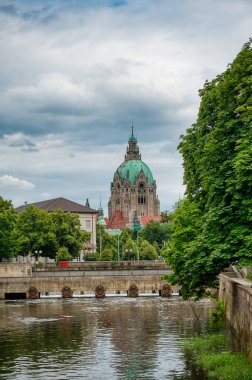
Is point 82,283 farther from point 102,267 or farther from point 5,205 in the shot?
point 5,205

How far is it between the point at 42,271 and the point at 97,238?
83.5 meters

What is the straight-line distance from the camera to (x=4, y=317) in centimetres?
5859

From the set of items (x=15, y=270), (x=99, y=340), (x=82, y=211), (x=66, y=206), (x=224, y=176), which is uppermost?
(x=66, y=206)

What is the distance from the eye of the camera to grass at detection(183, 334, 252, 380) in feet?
92.4

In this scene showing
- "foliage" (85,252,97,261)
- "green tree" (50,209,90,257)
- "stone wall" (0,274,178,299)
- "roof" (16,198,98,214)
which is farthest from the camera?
"roof" (16,198,98,214)

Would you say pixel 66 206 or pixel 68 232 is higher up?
pixel 66 206

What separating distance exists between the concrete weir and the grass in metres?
48.7

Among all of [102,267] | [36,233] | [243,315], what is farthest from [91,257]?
[243,315]

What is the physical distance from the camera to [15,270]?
95375mm

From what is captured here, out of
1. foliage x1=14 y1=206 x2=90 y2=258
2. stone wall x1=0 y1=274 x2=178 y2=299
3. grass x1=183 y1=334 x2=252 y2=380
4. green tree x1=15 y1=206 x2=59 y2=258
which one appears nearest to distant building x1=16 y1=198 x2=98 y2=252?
foliage x1=14 y1=206 x2=90 y2=258

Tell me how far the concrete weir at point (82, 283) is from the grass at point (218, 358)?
48700 mm

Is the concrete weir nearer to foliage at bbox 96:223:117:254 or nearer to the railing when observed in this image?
the railing

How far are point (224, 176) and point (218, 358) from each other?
28.2 feet

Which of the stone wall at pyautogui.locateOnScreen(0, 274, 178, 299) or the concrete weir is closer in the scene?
the concrete weir
